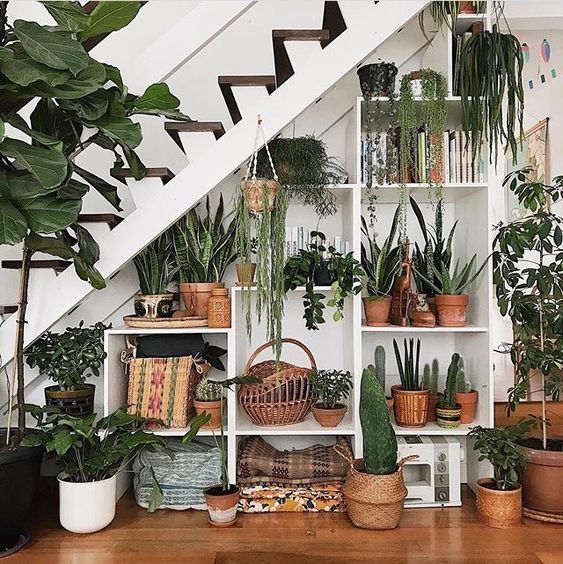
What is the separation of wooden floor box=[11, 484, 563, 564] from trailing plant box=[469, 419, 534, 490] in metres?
0.20

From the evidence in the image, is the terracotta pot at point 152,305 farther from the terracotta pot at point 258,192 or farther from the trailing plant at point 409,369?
the trailing plant at point 409,369

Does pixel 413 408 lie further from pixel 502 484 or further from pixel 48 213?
pixel 48 213

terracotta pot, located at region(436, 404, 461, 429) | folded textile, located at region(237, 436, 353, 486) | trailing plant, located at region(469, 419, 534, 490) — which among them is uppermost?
terracotta pot, located at region(436, 404, 461, 429)

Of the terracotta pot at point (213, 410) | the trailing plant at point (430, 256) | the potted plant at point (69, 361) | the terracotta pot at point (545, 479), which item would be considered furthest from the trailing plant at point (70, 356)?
the terracotta pot at point (545, 479)

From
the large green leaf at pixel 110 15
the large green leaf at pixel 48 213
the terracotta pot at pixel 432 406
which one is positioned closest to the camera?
the large green leaf at pixel 48 213

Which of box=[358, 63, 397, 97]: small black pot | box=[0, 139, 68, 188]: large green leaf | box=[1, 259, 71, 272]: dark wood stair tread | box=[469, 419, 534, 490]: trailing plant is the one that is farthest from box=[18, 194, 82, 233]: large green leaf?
box=[469, 419, 534, 490]: trailing plant

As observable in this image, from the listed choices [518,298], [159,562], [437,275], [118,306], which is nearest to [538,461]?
[518,298]

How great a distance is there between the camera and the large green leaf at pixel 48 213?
2326 millimetres

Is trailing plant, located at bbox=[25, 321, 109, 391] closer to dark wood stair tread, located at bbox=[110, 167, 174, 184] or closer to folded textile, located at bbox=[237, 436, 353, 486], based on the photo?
dark wood stair tread, located at bbox=[110, 167, 174, 184]

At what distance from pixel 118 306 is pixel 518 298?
2012 mm

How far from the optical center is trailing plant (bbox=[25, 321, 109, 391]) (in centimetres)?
285

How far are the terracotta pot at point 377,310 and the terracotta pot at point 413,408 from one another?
346 mm

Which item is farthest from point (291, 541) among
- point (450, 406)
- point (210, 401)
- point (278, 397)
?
point (450, 406)

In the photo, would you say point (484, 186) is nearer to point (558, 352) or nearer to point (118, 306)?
point (558, 352)
